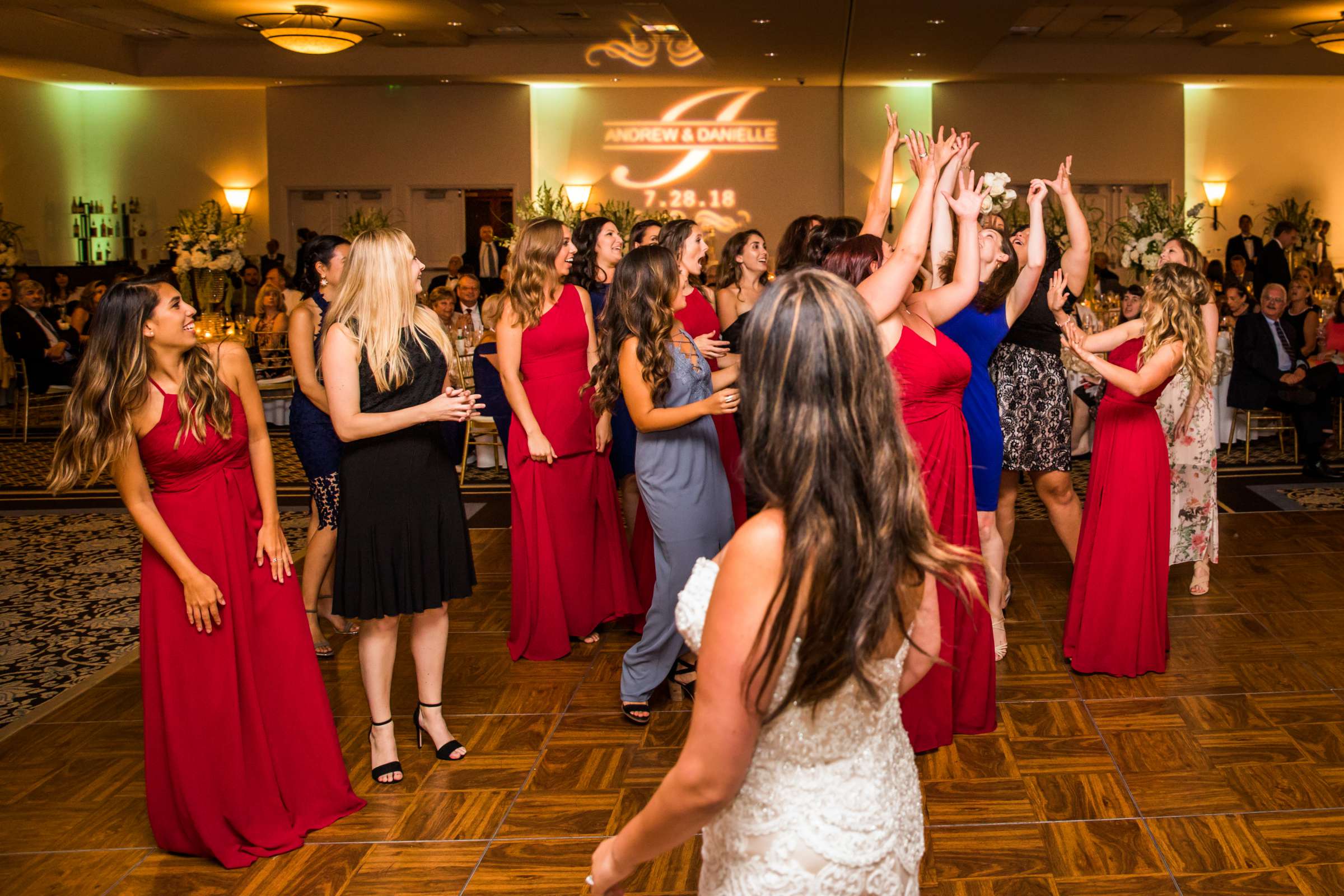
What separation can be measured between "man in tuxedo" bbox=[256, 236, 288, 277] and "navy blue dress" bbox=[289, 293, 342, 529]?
1121cm

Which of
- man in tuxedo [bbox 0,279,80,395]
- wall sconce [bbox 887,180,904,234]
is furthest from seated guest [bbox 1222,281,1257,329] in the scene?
man in tuxedo [bbox 0,279,80,395]

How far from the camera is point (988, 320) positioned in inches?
150

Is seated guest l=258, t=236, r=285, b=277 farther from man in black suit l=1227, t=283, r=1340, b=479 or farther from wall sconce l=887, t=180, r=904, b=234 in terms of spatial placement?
man in black suit l=1227, t=283, r=1340, b=479

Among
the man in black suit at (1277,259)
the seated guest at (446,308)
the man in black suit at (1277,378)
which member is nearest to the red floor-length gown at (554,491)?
the seated guest at (446,308)

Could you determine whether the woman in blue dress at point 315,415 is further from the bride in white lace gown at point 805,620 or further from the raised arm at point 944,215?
the bride in white lace gown at point 805,620

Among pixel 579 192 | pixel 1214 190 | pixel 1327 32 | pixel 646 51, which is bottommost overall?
pixel 1214 190

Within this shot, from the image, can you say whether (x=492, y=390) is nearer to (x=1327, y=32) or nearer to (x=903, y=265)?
(x=903, y=265)

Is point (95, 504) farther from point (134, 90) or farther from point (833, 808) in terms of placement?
point (134, 90)

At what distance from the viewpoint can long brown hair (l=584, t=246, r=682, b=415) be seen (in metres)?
3.55

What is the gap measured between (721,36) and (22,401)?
788cm

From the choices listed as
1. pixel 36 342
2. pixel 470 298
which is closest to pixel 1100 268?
pixel 470 298

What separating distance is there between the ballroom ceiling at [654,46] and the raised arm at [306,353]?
6.84 metres

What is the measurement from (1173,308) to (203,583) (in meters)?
3.10

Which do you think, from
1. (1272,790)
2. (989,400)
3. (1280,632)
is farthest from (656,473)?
(1280,632)
